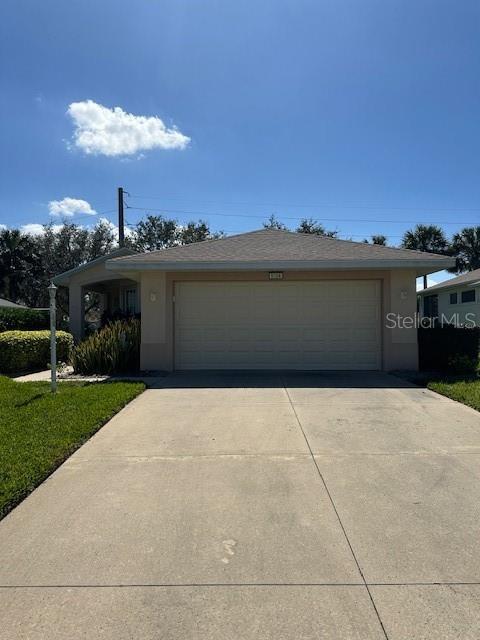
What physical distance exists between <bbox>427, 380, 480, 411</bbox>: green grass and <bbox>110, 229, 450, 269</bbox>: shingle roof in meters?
2.92

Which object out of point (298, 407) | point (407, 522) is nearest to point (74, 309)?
point (298, 407)

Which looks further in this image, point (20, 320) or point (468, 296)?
point (468, 296)

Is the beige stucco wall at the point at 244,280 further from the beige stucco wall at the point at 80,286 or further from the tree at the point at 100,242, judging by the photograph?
the tree at the point at 100,242

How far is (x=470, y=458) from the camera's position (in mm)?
4922

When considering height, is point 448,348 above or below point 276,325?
below

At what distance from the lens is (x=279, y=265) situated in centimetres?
1067

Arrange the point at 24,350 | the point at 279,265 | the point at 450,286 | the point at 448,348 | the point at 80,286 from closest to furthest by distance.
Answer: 1. the point at 279,265
2. the point at 448,348
3. the point at 24,350
4. the point at 80,286
5. the point at 450,286

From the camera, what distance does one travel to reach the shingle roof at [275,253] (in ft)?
35.3

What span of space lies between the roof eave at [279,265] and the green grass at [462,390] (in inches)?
112

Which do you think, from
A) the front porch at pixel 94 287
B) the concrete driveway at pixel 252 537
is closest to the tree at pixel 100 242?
the front porch at pixel 94 287

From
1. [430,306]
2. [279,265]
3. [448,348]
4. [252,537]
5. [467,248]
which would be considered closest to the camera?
[252,537]

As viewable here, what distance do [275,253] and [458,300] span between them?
52.5 ft

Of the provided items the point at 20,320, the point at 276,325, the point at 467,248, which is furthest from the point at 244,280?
the point at 467,248

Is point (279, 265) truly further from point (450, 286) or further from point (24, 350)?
point (450, 286)
